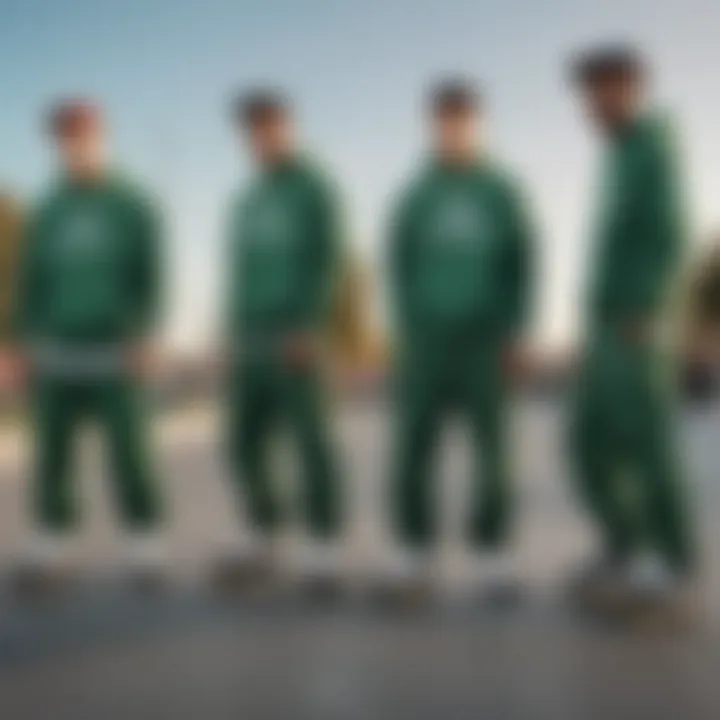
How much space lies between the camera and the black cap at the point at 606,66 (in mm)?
1947

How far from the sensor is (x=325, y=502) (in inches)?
91.7

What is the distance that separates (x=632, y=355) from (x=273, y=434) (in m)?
0.66

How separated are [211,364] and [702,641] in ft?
3.08

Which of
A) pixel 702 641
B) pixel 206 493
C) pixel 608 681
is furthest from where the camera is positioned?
pixel 206 493

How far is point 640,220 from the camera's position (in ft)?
6.79

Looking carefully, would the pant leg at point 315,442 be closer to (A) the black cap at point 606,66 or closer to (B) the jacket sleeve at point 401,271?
(B) the jacket sleeve at point 401,271

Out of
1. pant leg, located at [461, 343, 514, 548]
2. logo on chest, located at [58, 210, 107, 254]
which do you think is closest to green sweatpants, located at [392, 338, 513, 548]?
pant leg, located at [461, 343, 514, 548]

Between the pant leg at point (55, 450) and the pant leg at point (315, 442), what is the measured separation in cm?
40

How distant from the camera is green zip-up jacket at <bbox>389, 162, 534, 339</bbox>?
2129mm

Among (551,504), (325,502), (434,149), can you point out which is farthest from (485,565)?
(434,149)

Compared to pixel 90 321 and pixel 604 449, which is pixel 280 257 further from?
pixel 604 449

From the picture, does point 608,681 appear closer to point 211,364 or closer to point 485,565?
point 485,565

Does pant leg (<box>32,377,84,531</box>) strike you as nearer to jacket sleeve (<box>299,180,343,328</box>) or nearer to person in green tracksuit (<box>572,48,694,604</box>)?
jacket sleeve (<box>299,180,343,328</box>)

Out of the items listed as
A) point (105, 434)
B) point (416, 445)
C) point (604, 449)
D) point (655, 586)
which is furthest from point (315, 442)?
point (655, 586)
